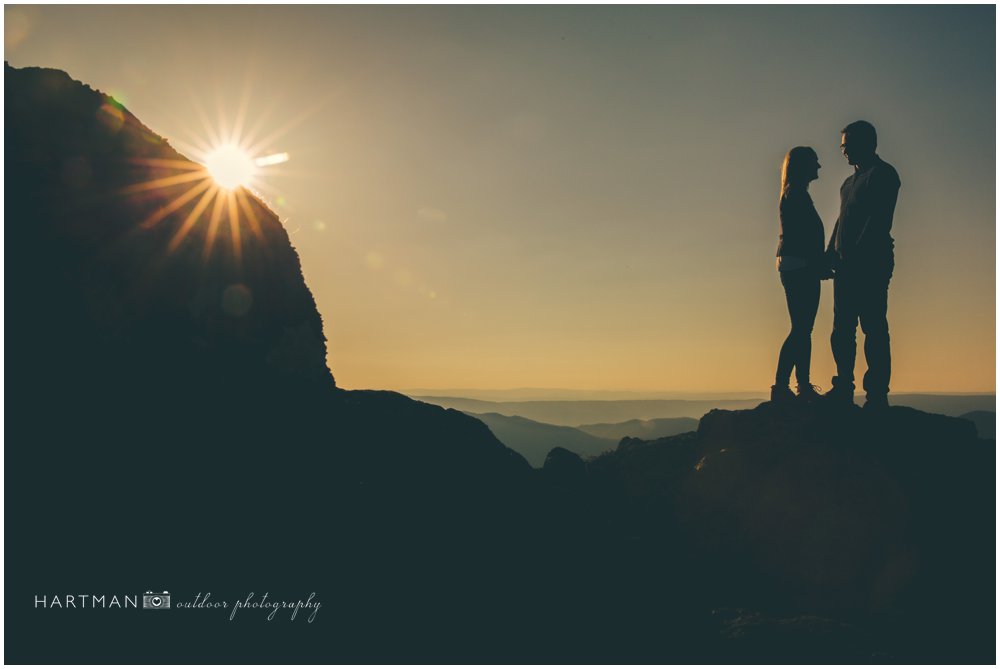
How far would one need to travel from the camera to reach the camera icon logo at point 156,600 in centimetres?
655

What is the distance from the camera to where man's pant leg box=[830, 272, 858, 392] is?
1012 centimetres

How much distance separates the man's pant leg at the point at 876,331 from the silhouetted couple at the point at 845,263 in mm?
13

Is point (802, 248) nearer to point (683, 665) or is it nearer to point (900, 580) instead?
point (900, 580)

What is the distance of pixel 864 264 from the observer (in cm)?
991

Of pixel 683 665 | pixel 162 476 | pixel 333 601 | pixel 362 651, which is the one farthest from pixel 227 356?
pixel 683 665

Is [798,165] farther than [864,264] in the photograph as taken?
Yes

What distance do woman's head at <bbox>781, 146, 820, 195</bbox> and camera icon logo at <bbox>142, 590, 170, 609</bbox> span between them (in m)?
10.1

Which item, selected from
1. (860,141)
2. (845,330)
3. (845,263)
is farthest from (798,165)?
(845,330)

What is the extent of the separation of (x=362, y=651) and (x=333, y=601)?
2.07ft

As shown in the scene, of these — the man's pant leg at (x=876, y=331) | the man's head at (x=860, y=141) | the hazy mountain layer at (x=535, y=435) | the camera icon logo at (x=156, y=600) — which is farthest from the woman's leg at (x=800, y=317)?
the hazy mountain layer at (x=535, y=435)

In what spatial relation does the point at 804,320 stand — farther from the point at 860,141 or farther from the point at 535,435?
the point at 535,435

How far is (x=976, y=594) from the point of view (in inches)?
325

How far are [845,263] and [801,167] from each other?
1675mm

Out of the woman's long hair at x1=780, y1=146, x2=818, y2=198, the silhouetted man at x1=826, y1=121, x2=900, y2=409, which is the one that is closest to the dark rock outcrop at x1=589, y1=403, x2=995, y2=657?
the silhouetted man at x1=826, y1=121, x2=900, y2=409
